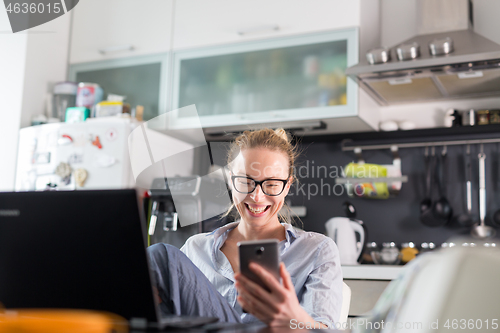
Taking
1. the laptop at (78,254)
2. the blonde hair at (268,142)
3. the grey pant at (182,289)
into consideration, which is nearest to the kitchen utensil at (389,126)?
the blonde hair at (268,142)

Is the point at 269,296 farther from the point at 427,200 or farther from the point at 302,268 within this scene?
the point at 427,200

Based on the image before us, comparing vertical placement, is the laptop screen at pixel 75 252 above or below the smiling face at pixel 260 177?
below

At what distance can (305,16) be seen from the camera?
243 cm

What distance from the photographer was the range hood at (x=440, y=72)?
2.00 m

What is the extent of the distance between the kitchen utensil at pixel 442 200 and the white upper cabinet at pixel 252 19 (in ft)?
2.79

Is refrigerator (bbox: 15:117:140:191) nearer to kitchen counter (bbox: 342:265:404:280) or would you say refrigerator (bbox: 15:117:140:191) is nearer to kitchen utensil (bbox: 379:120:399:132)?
kitchen counter (bbox: 342:265:404:280)

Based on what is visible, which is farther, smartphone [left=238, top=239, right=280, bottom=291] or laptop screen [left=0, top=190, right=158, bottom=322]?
smartphone [left=238, top=239, right=280, bottom=291]

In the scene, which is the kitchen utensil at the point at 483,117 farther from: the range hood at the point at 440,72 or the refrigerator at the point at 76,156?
the refrigerator at the point at 76,156

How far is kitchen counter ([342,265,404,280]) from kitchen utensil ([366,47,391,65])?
904 millimetres

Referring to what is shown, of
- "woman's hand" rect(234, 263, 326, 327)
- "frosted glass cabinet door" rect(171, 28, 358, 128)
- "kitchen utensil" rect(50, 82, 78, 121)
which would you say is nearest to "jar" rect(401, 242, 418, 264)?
"frosted glass cabinet door" rect(171, 28, 358, 128)

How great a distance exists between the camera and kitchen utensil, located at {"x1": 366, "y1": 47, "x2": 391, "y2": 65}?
212 cm

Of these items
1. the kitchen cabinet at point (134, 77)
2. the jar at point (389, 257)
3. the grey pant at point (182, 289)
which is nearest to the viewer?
the grey pant at point (182, 289)

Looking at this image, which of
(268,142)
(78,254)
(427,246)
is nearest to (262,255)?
(78,254)

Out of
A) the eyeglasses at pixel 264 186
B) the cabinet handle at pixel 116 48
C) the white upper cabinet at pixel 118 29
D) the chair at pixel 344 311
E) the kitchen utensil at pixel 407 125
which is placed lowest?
the chair at pixel 344 311
